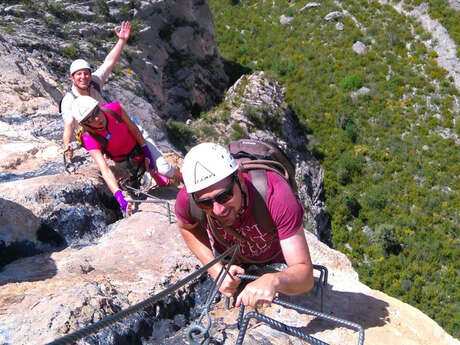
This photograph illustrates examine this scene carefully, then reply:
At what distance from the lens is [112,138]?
5.29m

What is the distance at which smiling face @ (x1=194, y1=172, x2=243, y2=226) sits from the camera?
255 centimetres

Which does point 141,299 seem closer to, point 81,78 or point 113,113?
point 113,113

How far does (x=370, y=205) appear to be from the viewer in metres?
20.2

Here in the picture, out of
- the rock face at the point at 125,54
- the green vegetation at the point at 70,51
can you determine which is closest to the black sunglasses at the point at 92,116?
the rock face at the point at 125,54

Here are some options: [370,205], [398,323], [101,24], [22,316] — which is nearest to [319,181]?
[370,205]

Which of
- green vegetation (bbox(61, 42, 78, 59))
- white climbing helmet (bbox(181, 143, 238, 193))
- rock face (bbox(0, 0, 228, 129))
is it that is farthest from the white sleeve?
green vegetation (bbox(61, 42, 78, 59))

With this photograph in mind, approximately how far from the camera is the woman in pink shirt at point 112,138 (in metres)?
4.79

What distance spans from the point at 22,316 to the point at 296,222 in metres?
1.94

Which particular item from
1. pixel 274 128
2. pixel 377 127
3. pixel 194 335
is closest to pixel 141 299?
pixel 194 335

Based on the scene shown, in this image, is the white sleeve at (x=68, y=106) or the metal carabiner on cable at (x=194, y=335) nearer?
the metal carabiner on cable at (x=194, y=335)

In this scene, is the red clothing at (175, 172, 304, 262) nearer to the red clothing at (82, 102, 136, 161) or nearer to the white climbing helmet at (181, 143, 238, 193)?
the white climbing helmet at (181, 143, 238, 193)

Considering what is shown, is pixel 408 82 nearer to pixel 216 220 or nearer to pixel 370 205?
pixel 370 205

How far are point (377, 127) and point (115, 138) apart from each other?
20.3 m

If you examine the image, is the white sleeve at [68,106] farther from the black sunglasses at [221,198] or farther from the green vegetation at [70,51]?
the green vegetation at [70,51]
